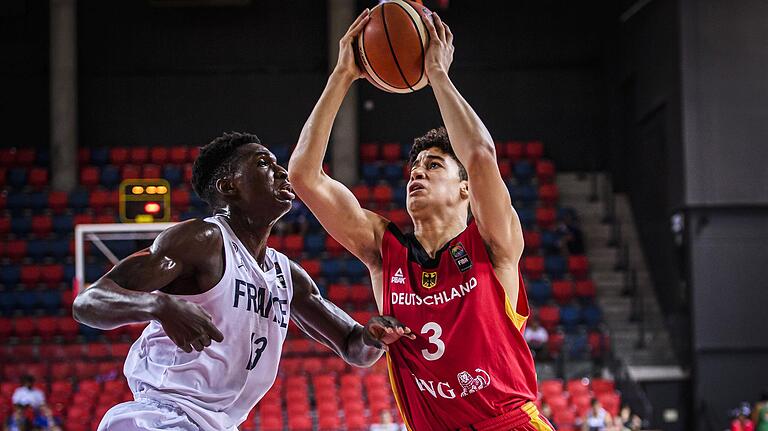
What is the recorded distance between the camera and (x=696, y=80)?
15.7m

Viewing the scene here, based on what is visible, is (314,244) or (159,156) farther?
(159,156)

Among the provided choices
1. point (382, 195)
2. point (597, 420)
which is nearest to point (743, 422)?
point (597, 420)

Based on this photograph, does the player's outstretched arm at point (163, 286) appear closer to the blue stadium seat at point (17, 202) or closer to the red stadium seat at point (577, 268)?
the red stadium seat at point (577, 268)

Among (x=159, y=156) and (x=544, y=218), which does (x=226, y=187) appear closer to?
(x=544, y=218)

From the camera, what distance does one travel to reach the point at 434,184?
411 cm

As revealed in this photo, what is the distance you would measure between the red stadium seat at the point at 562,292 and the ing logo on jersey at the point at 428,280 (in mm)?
13779

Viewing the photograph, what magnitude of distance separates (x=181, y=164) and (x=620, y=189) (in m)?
9.04

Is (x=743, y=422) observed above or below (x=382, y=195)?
below

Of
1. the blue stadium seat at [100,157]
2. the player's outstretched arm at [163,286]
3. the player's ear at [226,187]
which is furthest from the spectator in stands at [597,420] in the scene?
the blue stadium seat at [100,157]

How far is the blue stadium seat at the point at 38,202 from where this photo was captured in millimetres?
18781

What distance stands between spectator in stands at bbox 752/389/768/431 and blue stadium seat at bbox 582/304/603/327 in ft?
9.90

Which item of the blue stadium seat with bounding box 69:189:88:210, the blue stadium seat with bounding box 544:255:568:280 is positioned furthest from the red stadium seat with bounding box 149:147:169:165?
the blue stadium seat with bounding box 544:255:568:280

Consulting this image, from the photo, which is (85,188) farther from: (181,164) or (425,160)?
(425,160)

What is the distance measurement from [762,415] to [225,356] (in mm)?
12432
